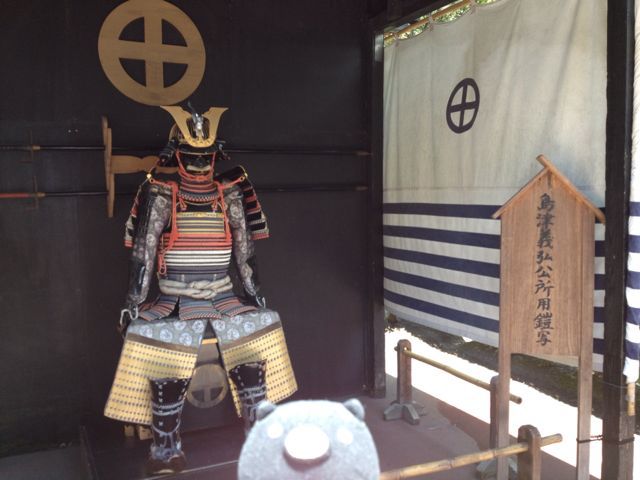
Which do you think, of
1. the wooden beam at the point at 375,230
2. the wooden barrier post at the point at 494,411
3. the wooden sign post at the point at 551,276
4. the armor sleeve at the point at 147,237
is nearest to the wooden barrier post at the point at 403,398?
the wooden beam at the point at 375,230

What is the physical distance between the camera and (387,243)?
4465mm

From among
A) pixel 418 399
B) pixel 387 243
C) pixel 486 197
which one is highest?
pixel 486 197

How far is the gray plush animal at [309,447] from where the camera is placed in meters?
1.13

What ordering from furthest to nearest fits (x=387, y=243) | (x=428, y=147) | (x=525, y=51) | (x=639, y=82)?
(x=387, y=243), (x=428, y=147), (x=525, y=51), (x=639, y=82)

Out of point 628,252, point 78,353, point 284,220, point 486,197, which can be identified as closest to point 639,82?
point 628,252

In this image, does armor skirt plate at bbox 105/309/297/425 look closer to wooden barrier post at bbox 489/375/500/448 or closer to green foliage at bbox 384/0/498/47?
wooden barrier post at bbox 489/375/500/448

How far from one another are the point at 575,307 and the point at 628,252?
321 millimetres

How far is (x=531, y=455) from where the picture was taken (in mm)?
2324

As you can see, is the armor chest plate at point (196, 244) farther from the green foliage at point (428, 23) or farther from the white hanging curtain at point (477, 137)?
the green foliage at point (428, 23)

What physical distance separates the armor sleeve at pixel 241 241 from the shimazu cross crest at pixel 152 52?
0.88m

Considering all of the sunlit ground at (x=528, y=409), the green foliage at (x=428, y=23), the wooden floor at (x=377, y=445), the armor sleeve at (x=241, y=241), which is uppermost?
the green foliage at (x=428, y=23)

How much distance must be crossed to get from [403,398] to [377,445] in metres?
0.51

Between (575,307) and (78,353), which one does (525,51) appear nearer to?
(575,307)

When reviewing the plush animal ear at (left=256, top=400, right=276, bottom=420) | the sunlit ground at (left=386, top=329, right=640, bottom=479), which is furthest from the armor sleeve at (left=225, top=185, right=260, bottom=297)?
the plush animal ear at (left=256, top=400, right=276, bottom=420)
